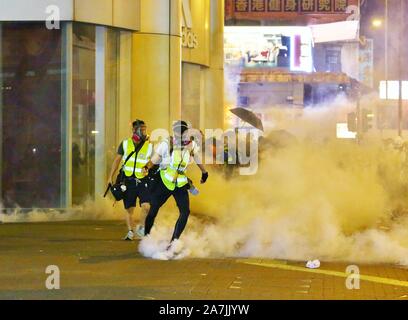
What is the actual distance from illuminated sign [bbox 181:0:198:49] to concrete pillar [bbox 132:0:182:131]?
3.21m

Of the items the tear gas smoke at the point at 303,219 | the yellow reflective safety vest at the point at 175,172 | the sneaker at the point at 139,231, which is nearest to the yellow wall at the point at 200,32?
the tear gas smoke at the point at 303,219

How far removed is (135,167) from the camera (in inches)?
499

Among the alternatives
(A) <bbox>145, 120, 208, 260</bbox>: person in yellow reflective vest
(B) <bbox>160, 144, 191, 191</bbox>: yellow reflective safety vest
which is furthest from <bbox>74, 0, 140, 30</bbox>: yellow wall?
(B) <bbox>160, 144, 191, 191</bbox>: yellow reflective safety vest

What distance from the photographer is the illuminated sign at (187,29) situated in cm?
2189

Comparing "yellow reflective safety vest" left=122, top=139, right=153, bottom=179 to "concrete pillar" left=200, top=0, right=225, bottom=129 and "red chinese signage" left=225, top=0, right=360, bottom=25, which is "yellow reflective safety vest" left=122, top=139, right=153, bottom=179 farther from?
"red chinese signage" left=225, top=0, right=360, bottom=25

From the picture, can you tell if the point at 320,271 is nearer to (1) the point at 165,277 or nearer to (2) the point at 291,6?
(1) the point at 165,277

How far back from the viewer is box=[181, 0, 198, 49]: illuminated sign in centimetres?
2189

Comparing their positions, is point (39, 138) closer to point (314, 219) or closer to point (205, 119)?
point (314, 219)

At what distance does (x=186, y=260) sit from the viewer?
10.7 metres

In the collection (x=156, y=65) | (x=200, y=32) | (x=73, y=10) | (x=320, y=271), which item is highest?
(x=200, y=32)

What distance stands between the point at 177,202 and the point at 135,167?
188cm

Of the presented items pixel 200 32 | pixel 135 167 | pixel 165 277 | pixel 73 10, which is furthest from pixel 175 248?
pixel 200 32

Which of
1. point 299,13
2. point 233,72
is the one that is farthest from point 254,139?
point 233,72
